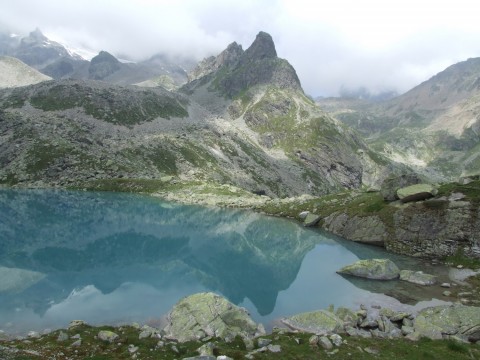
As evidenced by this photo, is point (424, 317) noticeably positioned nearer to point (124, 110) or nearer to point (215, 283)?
point (215, 283)

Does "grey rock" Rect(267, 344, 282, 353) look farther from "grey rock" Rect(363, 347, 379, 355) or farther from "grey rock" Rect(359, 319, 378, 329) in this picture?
"grey rock" Rect(359, 319, 378, 329)

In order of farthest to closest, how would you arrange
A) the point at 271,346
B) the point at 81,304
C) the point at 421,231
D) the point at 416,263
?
1. the point at 421,231
2. the point at 416,263
3. the point at 81,304
4. the point at 271,346

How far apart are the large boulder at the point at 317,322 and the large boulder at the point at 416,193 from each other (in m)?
33.5

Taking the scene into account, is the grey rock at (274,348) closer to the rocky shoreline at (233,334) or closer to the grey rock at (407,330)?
the rocky shoreline at (233,334)

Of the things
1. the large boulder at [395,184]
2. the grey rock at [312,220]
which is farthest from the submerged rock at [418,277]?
the grey rock at [312,220]

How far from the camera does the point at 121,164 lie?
122m

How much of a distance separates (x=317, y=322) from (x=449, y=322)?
9.24m

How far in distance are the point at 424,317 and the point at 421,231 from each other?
26220 mm

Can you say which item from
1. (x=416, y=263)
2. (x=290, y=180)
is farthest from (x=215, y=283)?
(x=290, y=180)

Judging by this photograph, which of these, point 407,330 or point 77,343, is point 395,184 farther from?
point 77,343

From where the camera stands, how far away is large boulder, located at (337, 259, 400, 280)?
Answer: 39656mm

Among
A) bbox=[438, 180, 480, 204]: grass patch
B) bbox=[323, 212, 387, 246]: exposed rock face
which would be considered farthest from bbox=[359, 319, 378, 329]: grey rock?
bbox=[438, 180, 480, 204]: grass patch

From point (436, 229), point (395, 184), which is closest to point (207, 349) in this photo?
point (436, 229)

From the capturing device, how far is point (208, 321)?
24516 mm
